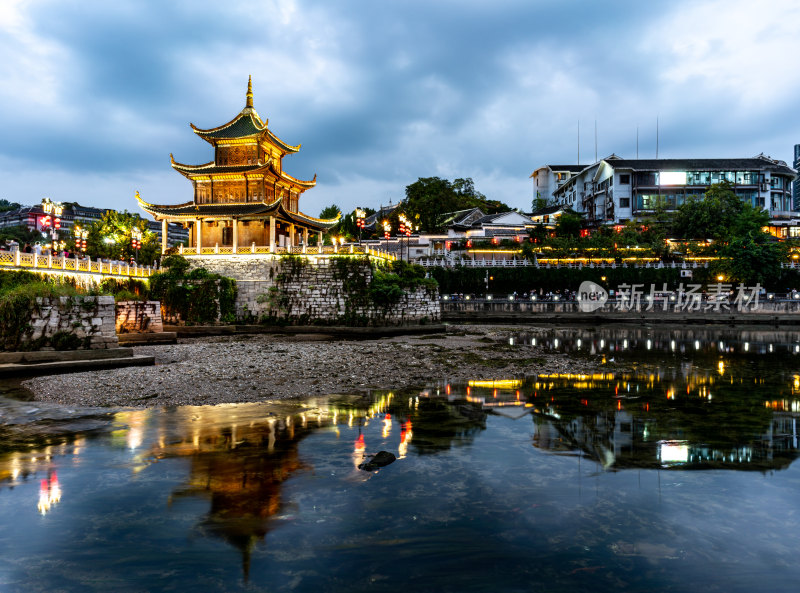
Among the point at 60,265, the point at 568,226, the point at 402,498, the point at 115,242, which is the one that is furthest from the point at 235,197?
the point at 568,226

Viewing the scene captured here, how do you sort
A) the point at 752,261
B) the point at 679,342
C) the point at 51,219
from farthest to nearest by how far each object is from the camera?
the point at 752,261 → the point at 51,219 → the point at 679,342

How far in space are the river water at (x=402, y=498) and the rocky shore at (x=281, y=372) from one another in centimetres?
154

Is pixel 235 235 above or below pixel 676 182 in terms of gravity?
below

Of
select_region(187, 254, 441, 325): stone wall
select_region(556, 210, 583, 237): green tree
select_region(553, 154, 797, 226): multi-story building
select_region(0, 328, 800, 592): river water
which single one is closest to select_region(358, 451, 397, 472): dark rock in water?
select_region(0, 328, 800, 592): river water

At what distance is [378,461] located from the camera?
25.4ft

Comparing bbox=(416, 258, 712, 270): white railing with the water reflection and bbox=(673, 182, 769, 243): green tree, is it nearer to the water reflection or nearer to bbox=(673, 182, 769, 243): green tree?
bbox=(673, 182, 769, 243): green tree

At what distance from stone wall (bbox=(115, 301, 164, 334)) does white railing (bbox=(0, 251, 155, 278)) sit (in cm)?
404

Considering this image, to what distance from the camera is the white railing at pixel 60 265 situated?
77.6ft

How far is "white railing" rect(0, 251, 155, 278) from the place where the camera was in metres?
23.6

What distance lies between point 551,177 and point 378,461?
94646 millimetres

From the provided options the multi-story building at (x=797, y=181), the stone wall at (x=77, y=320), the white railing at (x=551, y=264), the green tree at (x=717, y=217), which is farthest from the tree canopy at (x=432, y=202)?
the multi-story building at (x=797, y=181)

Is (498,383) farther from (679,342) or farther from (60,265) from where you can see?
(60,265)

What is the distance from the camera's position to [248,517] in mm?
5902

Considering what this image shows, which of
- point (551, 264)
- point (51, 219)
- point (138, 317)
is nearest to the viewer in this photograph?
point (138, 317)
